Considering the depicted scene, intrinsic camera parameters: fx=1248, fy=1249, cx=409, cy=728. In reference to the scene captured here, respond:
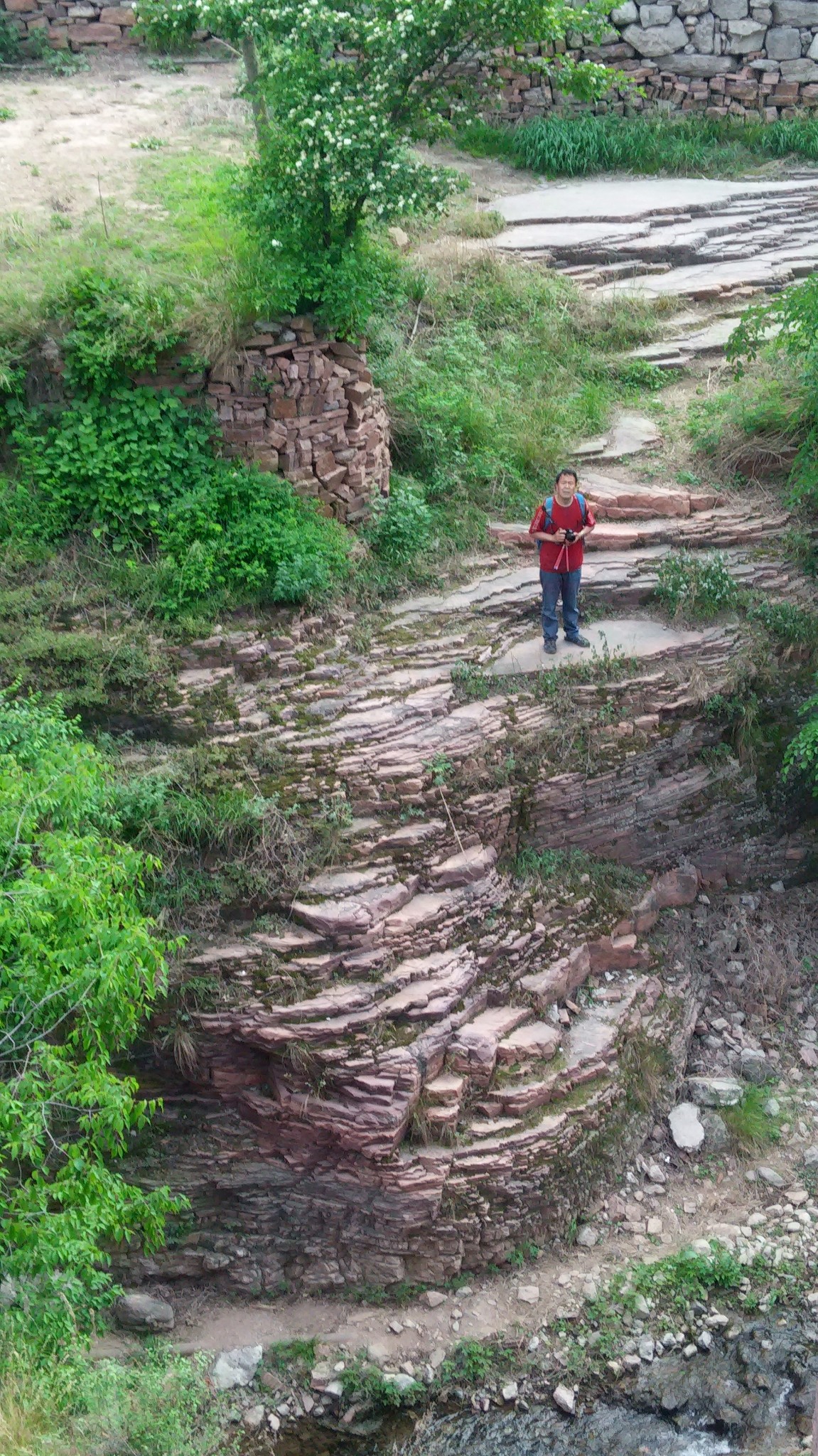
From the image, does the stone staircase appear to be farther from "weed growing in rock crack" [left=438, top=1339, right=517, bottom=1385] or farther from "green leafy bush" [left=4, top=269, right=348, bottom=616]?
"weed growing in rock crack" [left=438, top=1339, right=517, bottom=1385]

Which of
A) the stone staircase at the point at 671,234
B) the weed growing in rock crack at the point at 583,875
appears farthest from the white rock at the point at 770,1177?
the stone staircase at the point at 671,234

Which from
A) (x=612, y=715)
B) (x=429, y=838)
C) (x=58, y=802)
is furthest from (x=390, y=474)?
(x=58, y=802)

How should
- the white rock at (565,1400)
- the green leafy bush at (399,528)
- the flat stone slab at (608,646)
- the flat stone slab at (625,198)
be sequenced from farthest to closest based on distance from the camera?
the flat stone slab at (625,198) < the green leafy bush at (399,528) < the flat stone slab at (608,646) < the white rock at (565,1400)

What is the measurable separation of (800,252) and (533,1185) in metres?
10.2

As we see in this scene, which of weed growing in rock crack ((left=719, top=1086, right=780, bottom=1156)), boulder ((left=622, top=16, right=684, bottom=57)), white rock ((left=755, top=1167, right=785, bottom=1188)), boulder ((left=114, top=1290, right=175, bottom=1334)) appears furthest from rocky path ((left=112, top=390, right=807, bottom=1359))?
boulder ((left=622, top=16, right=684, bottom=57))

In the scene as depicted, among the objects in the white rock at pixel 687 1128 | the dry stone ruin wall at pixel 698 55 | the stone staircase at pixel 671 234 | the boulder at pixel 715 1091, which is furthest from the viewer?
the dry stone ruin wall at pixel 698 55

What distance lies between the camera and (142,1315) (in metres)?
7.77

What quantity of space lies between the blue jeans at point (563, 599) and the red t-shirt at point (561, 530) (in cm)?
8

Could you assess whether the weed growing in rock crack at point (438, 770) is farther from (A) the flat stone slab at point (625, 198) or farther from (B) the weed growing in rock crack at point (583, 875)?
(A) the flat stone slab at point (625, 198)

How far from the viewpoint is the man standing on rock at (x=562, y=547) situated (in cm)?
888

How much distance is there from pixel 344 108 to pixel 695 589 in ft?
14.7

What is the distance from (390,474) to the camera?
10375 mm

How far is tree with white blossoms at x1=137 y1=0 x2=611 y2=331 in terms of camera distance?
28.4 ft

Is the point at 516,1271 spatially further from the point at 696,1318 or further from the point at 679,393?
the point at 679,393
